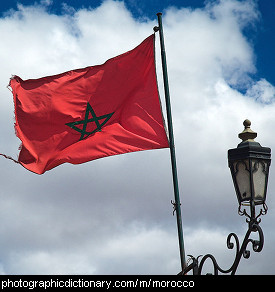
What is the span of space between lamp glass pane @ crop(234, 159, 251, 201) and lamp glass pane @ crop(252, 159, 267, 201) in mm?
111

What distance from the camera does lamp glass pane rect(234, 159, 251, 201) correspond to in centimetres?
1041

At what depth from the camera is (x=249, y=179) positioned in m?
10.4

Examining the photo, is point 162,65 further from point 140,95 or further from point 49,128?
point 49,128

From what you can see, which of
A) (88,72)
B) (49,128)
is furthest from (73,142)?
(88,72)

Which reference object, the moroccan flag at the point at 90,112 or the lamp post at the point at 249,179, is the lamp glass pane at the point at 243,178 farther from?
the moroccan flag at the point at 90,112

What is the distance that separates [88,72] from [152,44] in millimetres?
1865

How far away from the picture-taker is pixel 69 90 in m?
17.1

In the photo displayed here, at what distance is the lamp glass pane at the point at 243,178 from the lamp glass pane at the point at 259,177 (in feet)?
0.36

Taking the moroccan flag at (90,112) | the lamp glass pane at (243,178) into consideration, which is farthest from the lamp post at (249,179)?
the moroccan flag at (90,112)

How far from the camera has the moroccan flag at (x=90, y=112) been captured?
16.0m

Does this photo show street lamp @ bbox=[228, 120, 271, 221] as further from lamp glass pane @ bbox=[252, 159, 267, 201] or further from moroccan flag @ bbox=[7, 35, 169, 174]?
moroccan flag @ bbox=[7, 35, 169, 174]

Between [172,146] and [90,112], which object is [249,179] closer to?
[172,146]

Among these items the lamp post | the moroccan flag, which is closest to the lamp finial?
the lamp post

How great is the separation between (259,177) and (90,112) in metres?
7.12
